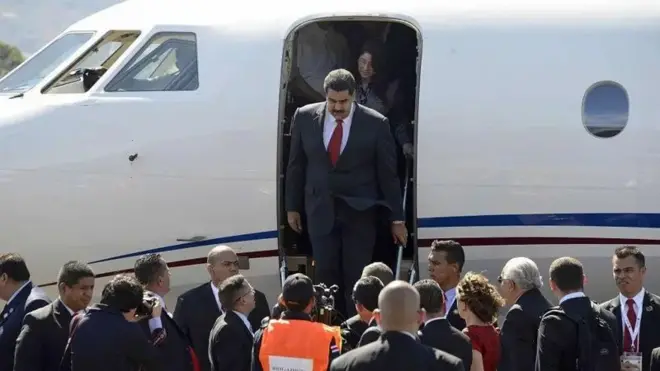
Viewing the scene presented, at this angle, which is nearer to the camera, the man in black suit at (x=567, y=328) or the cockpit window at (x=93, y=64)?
the man in black suit at (x=567, y=328)

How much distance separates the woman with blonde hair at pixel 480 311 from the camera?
7.76m

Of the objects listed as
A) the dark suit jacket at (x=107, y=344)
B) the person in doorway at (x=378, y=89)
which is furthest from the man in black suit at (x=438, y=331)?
the person in doorway at (x=378, y=89)

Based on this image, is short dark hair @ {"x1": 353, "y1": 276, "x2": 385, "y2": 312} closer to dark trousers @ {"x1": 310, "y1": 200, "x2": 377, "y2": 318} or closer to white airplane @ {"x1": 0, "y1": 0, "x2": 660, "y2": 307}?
dark trousers @ {"x1": 310, "y1": 200, "x2": 377, "y2": 318}

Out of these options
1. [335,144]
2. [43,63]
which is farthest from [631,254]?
[43,63]

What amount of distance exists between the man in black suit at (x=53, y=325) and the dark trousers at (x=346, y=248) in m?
2.61

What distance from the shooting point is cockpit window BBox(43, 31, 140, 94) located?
11.3 metres

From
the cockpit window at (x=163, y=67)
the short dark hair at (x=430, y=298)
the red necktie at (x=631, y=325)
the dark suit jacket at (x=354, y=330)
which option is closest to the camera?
the short dark hair at (x=430, y=298)

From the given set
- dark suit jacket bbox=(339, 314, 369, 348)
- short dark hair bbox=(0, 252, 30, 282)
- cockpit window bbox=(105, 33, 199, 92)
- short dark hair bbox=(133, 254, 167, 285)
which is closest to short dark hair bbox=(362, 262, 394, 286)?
dark suit jacket bbox=(339, 314, 369, 348)

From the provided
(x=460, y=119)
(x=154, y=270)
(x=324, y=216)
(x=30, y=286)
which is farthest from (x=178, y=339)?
(x=460, y=119)

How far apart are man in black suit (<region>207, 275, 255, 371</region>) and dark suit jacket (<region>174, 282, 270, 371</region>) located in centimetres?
113

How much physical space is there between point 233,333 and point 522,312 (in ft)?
6.86

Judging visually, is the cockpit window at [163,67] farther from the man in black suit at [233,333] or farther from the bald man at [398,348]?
the bald man at [398,348]

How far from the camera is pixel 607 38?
A: 10.8 meters

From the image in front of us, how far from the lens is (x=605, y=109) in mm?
10633
